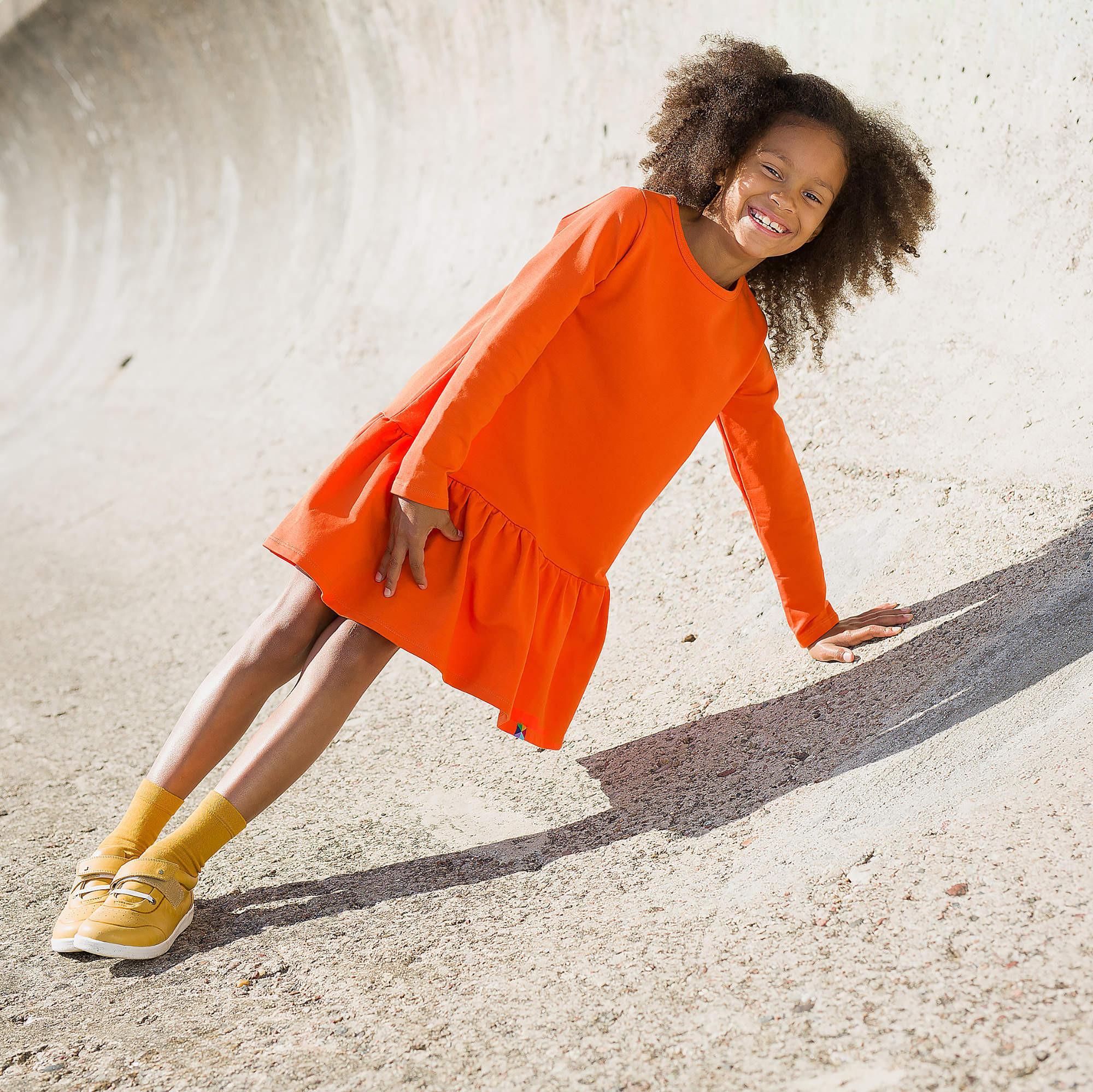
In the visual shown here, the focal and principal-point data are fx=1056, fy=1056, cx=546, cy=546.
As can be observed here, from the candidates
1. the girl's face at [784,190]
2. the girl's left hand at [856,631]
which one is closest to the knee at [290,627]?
the girl's face at [784,190]

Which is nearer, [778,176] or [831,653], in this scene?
[778,176]

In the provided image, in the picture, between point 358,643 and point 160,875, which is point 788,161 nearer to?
point 358,643

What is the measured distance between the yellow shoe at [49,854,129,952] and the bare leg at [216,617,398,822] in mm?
203

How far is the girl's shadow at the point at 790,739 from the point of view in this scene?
182 centimetres

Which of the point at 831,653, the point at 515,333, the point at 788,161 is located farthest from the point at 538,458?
the point at 831,653

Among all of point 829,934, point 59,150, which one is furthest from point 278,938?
point 59,150

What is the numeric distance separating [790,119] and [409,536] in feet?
3.45

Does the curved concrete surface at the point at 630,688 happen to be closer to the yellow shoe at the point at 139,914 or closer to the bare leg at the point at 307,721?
the yellow shoe at the point at 139,914

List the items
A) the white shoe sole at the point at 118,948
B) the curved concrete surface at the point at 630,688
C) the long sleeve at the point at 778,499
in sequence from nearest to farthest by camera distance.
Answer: the curved concrete surface at the point at 630,688
the white shoe sole at the point at 118,948
the long sleeve at the point at 778,499

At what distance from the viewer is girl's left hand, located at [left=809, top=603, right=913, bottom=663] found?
7.38 ft

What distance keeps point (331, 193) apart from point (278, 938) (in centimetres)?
553

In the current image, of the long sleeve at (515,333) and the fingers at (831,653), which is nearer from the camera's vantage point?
the long sleeve at (515,333)

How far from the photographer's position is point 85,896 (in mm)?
1672

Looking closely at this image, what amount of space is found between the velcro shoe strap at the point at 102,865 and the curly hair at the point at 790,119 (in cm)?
153
